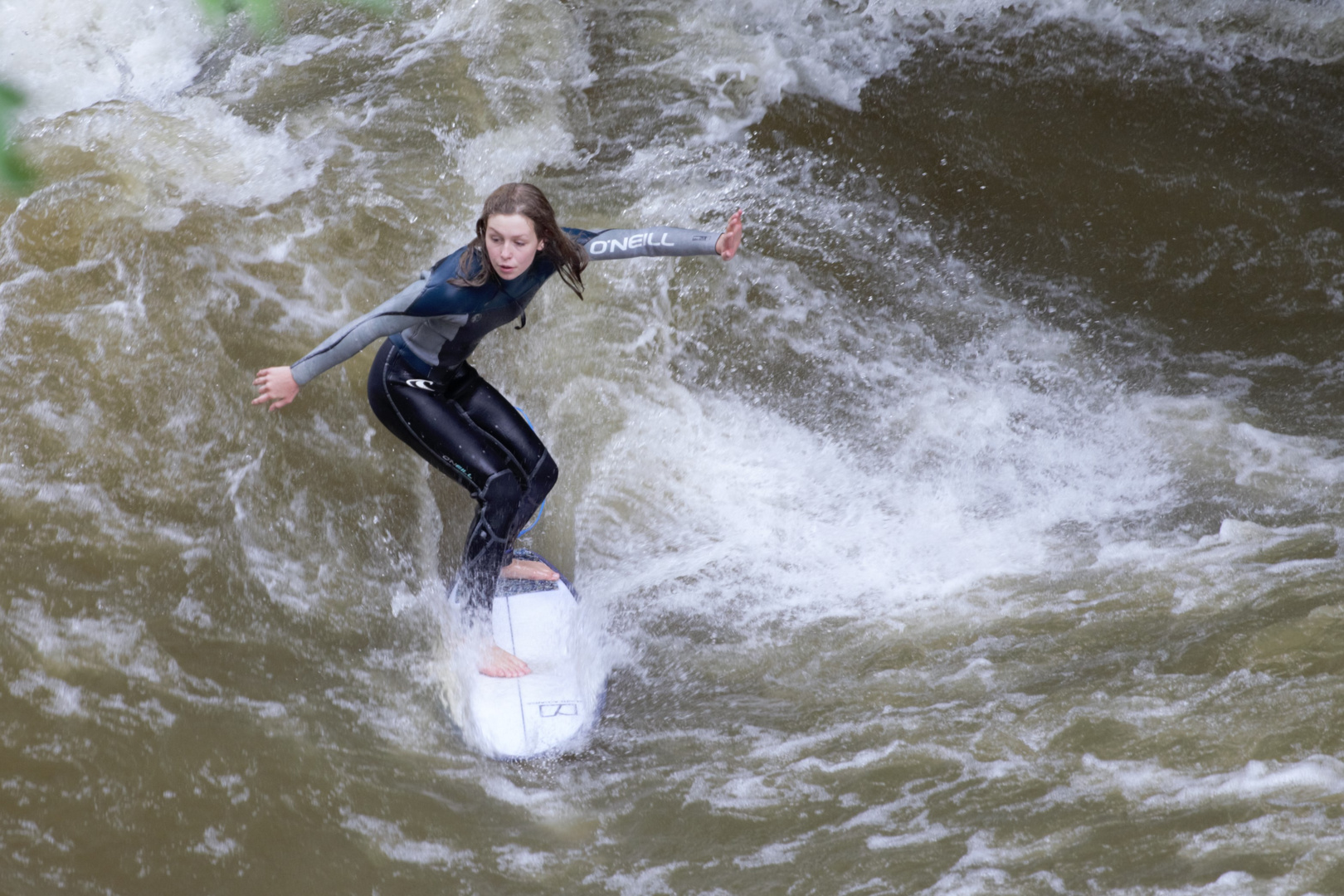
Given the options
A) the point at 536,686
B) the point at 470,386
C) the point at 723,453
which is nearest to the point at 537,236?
the point at 470,386

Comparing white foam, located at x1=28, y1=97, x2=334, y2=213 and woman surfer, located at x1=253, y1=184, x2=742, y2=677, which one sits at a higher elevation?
white foam, located at x1=28, y1=97, x2=334, y2=213

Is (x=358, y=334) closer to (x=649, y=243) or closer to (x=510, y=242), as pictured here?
(x=510, y=242)

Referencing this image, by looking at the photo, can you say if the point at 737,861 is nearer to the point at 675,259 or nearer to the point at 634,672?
the point at 634,672

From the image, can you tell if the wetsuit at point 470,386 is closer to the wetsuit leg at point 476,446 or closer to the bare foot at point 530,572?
the wetsuit leg at point 476,446

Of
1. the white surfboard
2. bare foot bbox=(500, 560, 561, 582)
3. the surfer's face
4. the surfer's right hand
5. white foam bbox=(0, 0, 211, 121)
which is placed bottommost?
the white surfboard

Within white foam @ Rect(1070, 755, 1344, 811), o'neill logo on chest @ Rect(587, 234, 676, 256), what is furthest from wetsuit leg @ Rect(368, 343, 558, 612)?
white foam @ Rect(1070, 755, 1344, 811)

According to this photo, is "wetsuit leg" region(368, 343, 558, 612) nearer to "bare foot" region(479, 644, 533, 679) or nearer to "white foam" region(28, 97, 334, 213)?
"bare foot" region(479, 644, 533, 679)

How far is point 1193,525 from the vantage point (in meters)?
3.88

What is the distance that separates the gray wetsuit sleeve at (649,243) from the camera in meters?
3.27

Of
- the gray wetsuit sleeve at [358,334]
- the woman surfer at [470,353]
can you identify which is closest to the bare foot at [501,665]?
the woman surfer at [470,353]

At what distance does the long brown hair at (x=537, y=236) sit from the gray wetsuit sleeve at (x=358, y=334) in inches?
5.9

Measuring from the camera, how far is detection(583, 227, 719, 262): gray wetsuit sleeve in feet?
10.7

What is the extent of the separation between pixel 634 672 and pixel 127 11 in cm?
503

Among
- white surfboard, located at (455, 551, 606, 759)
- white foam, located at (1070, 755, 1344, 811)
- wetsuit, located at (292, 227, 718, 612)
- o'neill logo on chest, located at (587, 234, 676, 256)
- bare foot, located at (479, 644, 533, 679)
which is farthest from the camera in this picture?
bare foot, located at (479, 644, 533, 679)
